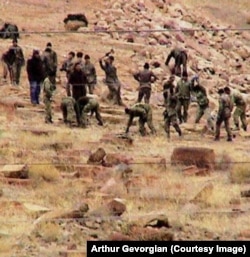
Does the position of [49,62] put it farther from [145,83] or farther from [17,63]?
[145,83]

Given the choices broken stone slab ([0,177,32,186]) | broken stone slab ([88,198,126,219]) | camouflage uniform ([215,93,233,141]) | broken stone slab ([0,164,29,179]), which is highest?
camouflage uniform ([215,93,233,141])

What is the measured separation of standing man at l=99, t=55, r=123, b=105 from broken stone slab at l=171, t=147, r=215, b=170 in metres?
6.37

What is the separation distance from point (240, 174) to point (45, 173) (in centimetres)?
320

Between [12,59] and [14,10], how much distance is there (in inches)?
489

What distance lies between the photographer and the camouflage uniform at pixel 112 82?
26030mm

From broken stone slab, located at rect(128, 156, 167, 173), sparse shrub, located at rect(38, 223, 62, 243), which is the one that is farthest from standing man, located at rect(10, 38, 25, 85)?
sparse shrub, located at rect(38, 223, 62, 243)

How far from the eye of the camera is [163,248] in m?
12.0

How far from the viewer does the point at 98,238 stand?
557 inches

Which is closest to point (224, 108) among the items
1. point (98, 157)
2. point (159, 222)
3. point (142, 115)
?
point (142, 115)

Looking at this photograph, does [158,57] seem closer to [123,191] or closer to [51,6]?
[51,6]

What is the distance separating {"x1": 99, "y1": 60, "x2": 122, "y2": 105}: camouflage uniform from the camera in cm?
2603

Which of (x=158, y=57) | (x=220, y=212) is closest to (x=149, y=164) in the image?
(x=220, y=212)

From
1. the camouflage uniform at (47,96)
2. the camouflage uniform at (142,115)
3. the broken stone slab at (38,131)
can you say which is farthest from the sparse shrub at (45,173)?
the camouflage uniform at (47,96)

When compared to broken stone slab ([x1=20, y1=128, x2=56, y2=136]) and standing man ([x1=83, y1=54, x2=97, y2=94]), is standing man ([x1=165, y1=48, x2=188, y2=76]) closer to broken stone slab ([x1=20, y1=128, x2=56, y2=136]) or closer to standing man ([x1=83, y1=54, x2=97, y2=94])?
→ standing man ([x1=83, y1=54, x2=97, y2=94])
